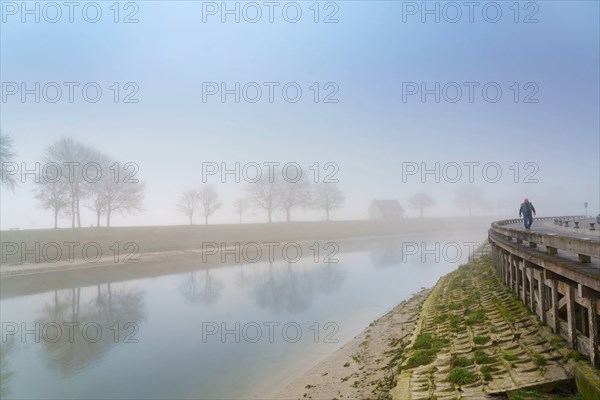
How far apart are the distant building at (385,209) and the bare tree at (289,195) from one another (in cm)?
4553

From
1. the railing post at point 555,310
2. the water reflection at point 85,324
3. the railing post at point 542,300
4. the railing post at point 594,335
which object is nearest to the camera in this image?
the railing post at point 594,335

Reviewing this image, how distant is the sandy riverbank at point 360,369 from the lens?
8.76 metres

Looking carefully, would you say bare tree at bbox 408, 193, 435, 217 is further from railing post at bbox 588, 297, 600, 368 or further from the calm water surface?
railing post at bbox 588, 297, 600, 368

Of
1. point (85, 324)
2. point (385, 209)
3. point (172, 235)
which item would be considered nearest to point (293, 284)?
point (85, 324)

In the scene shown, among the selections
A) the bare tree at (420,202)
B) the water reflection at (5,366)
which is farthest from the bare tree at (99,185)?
the bare tree at (420,202)

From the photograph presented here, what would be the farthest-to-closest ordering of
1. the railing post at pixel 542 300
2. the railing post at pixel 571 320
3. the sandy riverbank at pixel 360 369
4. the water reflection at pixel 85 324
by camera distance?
the water reflection at pixel 85 324 < the railing post at pixel 542 300 < the sandy riverbank at pixel 360 369 < the railing post at pixel 571 320

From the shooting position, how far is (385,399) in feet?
25.0

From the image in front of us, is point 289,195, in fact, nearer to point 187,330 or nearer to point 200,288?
point 200,288

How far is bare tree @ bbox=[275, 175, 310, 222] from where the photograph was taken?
81.3 metres

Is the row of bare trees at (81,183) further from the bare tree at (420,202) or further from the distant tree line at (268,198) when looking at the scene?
the bare tree at (420,202)

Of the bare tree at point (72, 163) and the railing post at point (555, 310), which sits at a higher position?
the bare tree at point (72, 163)

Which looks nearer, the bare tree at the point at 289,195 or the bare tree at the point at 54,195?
the bare tree at the point at 54,195

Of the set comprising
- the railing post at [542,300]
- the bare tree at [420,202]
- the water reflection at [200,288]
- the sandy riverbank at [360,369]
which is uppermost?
the bare tree at [420,202]

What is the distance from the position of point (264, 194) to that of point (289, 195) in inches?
232
